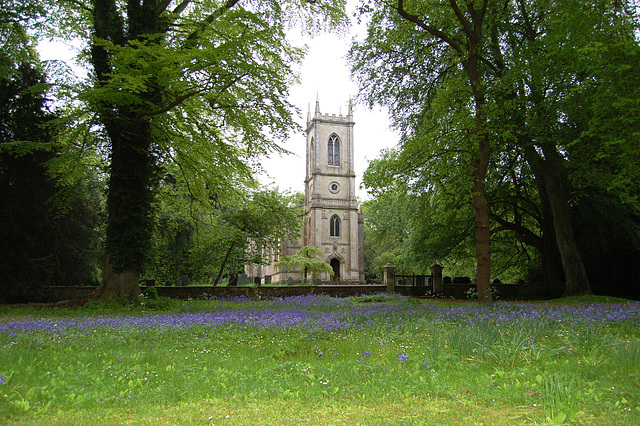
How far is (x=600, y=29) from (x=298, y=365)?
13229 mm

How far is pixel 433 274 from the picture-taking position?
78.1 feet

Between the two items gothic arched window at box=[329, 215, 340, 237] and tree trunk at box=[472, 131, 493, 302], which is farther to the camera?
gothic arched window at box=[329, 215, 340, 237]

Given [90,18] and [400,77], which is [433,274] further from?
[90,18]

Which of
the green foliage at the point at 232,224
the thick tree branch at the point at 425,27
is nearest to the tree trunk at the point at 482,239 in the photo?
the thick tree branch at the point at 425,27

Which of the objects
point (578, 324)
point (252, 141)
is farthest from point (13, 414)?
point (252, 141)

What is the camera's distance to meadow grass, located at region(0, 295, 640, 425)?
3.65 m

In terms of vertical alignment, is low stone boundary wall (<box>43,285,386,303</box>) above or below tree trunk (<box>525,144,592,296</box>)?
below

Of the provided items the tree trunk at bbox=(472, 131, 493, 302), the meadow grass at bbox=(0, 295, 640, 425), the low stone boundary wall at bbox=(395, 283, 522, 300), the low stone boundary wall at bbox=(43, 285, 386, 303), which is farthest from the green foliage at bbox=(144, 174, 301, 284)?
the meadow grass at bbox=(0, 295, 640, 425)

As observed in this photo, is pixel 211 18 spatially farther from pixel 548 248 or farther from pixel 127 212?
pixel 548 248

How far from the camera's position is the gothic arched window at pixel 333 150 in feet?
197

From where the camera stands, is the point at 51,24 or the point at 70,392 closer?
the point at 70,392

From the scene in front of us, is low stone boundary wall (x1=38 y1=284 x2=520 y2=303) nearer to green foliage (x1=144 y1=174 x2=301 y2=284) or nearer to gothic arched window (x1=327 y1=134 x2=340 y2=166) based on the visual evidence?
green foliage (x1=144 y1=174 x2=301 y2=284)

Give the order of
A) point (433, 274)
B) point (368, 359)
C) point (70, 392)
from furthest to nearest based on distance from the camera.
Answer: point (433, 274) → point (368, 359) → point (70, 392)

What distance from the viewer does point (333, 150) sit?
60.4 metres
